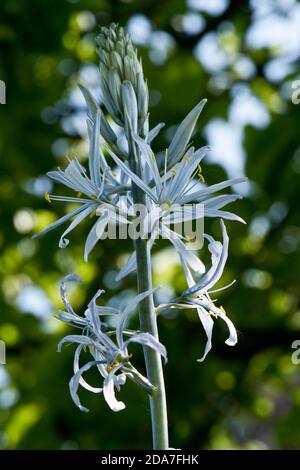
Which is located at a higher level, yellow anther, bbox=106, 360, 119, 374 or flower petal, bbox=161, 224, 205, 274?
flower petal, bbox=161, 224, 205, 274

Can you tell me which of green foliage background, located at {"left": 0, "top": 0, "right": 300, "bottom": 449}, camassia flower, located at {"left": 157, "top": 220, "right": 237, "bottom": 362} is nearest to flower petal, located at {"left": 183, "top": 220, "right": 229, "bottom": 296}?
camassia flower, located at {"left": 157, "top": 220, "right": 237, "bottom": 362}

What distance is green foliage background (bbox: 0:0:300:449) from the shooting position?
291 cm

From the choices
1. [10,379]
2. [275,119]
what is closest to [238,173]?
[275,119]

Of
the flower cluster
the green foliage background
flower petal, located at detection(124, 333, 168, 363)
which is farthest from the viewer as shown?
the green foliage background

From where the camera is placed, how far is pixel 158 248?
2910 millimetres

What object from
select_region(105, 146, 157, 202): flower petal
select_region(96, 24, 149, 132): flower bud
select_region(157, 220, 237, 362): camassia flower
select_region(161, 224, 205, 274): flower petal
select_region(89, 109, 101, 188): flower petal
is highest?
select_region(96, 24, 149, 132): flower bud

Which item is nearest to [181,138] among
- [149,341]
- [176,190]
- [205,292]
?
[176,190]

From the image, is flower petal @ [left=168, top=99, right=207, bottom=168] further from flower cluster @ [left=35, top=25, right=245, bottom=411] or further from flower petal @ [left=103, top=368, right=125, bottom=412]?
flower petal @ [left=103, top=368, right=125, bottom=412]

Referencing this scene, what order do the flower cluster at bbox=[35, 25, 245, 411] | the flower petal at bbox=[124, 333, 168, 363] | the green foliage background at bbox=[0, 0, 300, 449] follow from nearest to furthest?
the flower petal at bbox=[124, 333, 168, 363] < the flower cluster at bbox=[35, 25, 245, 411] < the green foliage background at bbox=[0, 0, 300, 449]

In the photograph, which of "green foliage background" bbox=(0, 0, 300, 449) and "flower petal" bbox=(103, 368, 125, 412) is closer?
"flower petal" bbox=(103, 368, 125, 412)

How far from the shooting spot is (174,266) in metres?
3.34
